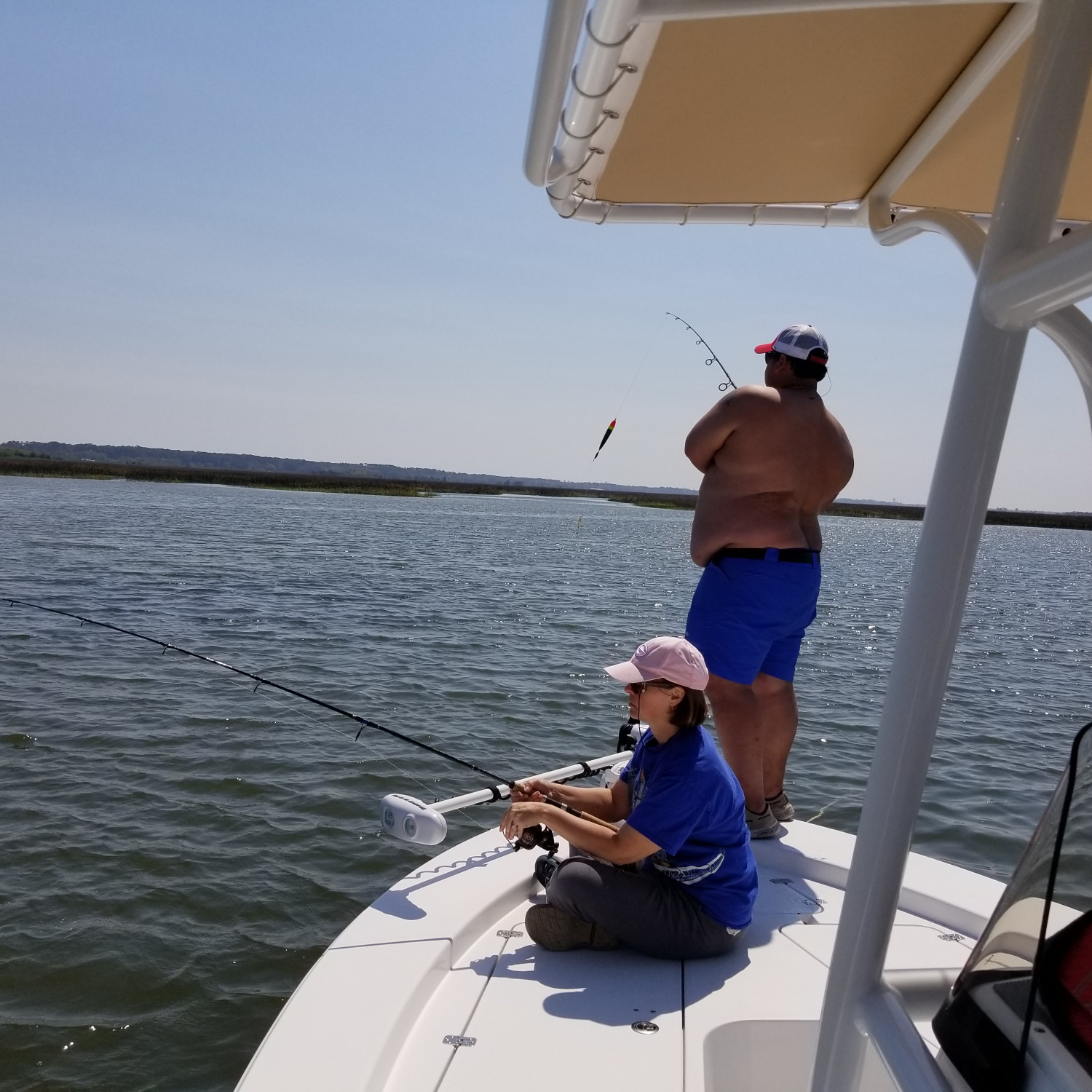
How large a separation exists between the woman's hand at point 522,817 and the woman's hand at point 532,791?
0.19 metres

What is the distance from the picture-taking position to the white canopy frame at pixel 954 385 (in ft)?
4.18

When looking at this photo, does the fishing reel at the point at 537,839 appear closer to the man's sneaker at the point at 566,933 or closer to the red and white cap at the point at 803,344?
the man's sneaker at the point at 566,933

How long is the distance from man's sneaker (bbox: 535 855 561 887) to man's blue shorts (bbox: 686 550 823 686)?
2.66ft

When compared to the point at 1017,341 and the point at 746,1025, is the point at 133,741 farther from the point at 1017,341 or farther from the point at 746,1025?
the point at 1017,341

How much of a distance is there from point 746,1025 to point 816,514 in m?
1.79

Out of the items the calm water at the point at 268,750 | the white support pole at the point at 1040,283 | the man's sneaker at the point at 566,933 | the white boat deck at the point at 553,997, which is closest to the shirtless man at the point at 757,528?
the white boat deck at the point at 553,997

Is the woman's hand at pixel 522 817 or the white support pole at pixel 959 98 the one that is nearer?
the white support pole at pixel 959 98

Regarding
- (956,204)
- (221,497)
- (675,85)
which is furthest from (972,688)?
(221,497)

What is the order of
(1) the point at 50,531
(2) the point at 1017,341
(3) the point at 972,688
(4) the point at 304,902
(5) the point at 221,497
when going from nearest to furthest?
(2) the point at 1017,341 → (4) the point at 304,902 → (3) the point at 972,688 → (1) the point at 50,531 → (5) the point at 221,497

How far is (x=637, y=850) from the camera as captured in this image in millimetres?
2621

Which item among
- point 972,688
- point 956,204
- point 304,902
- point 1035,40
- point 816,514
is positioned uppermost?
point 956,204

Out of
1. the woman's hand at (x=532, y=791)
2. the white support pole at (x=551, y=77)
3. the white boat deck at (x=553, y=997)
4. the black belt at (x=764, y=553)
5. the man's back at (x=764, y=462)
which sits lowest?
the white boat deck at (x=553, y=997)

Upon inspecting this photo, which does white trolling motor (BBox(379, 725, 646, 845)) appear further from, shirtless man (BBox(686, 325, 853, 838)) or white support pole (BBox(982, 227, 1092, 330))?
white support pole (BBox(982, 227, 1092, 330))

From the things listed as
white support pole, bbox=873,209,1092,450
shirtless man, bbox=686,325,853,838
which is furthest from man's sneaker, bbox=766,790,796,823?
white support pole, bbox=873,209,1092,450
